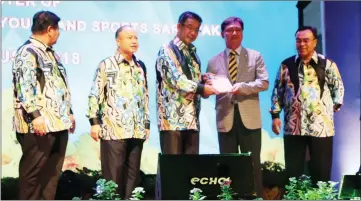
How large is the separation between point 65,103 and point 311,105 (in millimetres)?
2245

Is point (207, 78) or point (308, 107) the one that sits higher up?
point (207, 78)

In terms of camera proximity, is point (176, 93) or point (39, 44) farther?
point (176, 93)

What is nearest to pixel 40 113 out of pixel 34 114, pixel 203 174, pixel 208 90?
pixel 34 114

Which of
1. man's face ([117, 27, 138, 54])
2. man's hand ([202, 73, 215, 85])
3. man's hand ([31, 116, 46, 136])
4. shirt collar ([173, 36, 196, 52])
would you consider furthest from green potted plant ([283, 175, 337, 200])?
man's hand ([31, 116, 46, 136])

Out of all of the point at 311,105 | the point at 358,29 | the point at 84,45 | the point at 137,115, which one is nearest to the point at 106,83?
the point at 137,115

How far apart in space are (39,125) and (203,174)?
51.9 inches

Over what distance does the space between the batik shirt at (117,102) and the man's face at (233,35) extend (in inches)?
40.2

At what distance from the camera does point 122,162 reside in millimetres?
5219

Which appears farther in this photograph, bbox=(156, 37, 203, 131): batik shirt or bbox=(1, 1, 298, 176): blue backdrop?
bbox=(1, 1, 298, 176): blue backdrop

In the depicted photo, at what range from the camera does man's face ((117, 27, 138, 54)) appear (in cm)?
540

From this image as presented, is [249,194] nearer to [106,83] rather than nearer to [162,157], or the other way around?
[162,157]

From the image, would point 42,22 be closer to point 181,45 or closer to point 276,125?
point 181,45

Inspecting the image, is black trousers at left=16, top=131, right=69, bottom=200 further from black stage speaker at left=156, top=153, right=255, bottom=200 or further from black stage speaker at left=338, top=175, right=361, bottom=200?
black stage speaker at left=338, top=175, right=361, bottom=200

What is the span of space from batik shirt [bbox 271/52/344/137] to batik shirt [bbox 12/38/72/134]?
6.68 ft
